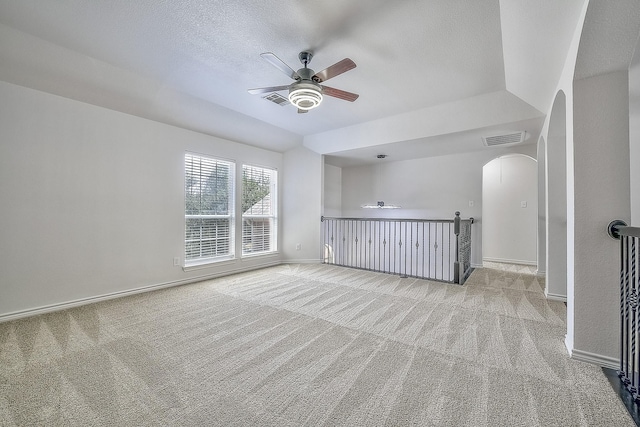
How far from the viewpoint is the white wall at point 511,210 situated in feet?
18.4

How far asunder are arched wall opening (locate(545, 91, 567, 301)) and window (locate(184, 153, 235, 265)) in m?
4.97

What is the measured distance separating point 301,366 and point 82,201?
11.1 ft

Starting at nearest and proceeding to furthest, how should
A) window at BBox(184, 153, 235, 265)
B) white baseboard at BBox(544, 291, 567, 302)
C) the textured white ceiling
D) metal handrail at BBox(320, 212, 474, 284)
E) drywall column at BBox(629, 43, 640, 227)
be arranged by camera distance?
the textured white ceiling, drywall column at BBox(629, 43, 640, 227), white baseboard at BBox(544, 291, 567, 302), window at BBox(184, 153, 235, 265), metal handrail at BBox(320, 212, 474, 284)

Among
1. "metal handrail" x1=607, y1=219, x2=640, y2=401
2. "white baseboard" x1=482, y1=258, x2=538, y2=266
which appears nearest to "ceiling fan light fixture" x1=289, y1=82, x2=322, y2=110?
"metal handrail" x1=607, y1=219, x2=640, y2=401

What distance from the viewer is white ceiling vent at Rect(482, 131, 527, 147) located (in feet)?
13.7

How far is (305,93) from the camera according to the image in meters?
2.58

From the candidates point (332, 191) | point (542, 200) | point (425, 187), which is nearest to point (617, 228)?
point (542, 200)

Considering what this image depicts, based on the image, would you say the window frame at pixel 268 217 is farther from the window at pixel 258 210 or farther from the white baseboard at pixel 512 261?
the white baseboard at pixel 512 261

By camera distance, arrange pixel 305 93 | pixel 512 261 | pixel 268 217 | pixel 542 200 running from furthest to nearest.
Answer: pixel 512 261 → pixel 268 217 → pixel 542 200 → pixel 305 93

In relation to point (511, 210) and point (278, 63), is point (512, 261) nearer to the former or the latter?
point (511, 210)

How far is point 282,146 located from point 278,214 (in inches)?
58.6

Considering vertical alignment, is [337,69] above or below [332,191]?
above

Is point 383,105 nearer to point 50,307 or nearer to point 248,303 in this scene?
point 248,303

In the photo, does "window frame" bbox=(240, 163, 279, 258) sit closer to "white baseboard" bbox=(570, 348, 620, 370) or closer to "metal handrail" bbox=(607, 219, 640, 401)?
"white baseboard" bbox=(570, 348, 620, 370)
